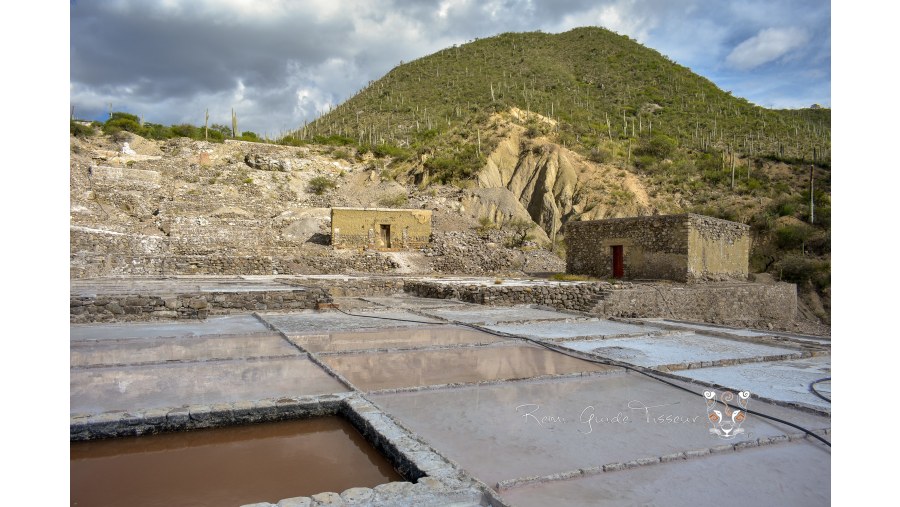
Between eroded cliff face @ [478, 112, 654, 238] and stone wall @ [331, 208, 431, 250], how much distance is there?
10.3 meters

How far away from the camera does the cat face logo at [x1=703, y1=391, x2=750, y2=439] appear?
4.00 m

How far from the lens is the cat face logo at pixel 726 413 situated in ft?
13.1

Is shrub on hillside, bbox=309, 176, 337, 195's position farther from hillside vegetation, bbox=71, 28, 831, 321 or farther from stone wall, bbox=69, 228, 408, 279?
stone wall, bbox=69, 228, 408, 279

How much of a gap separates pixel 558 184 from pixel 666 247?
18.9 m

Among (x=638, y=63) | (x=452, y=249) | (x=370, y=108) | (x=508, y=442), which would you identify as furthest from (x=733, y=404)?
(x=638, y=63)

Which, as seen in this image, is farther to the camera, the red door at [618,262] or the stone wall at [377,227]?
the stone wall at [377,227]

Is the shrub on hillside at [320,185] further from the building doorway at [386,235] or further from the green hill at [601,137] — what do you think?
the building doorway at [386,235]

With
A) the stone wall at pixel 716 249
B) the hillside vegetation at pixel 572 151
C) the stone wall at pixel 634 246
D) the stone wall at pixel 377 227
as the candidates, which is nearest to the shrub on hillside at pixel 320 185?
the hillside vegetation at pixel 572 151

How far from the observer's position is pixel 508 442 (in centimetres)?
378

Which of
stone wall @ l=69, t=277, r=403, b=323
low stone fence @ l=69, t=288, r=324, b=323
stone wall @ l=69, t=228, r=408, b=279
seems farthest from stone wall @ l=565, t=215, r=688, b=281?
low stone fence @ l=69, t=288, r=324, b=323

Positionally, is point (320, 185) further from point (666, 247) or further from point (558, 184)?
point (666, 247)

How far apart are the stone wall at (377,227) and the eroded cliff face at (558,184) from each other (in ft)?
33.8

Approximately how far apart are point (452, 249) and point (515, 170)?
48.3 feet

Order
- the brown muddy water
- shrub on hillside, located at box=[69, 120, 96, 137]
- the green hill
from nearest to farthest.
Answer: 1. the brown muddy water
2. the green hill
3. shrub on hillside, located at box=[69, 120, 96, 137]
